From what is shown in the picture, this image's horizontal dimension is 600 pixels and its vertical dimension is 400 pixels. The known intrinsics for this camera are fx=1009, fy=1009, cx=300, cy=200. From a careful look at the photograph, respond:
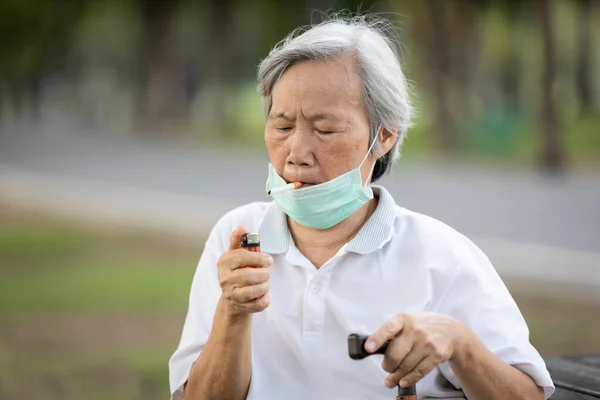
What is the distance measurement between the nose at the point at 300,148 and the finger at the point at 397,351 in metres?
0.52

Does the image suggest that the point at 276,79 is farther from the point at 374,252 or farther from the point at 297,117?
the point at 374,252

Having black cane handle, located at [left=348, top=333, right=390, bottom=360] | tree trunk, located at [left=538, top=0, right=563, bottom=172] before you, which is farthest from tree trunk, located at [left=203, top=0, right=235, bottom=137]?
black cane handle, located at [left=348, top=333, right=390, bottom=360]

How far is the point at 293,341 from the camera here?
82.7 inches

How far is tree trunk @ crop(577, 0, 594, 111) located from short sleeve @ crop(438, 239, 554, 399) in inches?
354

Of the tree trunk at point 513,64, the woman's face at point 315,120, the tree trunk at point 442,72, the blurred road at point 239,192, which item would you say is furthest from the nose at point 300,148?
→ the tree trunk at point 513,64

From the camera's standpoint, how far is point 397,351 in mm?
1679

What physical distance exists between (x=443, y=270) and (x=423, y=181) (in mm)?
9309

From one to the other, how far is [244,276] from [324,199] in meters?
0.35

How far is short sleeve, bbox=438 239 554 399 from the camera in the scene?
2.03m

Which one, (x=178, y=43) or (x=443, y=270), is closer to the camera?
(x=443, y=270)

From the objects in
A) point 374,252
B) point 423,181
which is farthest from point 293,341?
point 423,181

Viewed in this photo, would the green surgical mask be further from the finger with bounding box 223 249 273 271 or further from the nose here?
the finger with bounding box 223 249 273 271

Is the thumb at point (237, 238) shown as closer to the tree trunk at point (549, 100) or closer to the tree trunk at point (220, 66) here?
the tree trunk at point (549, 100)

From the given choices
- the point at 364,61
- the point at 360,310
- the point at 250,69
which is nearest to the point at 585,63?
the point at 250,69
